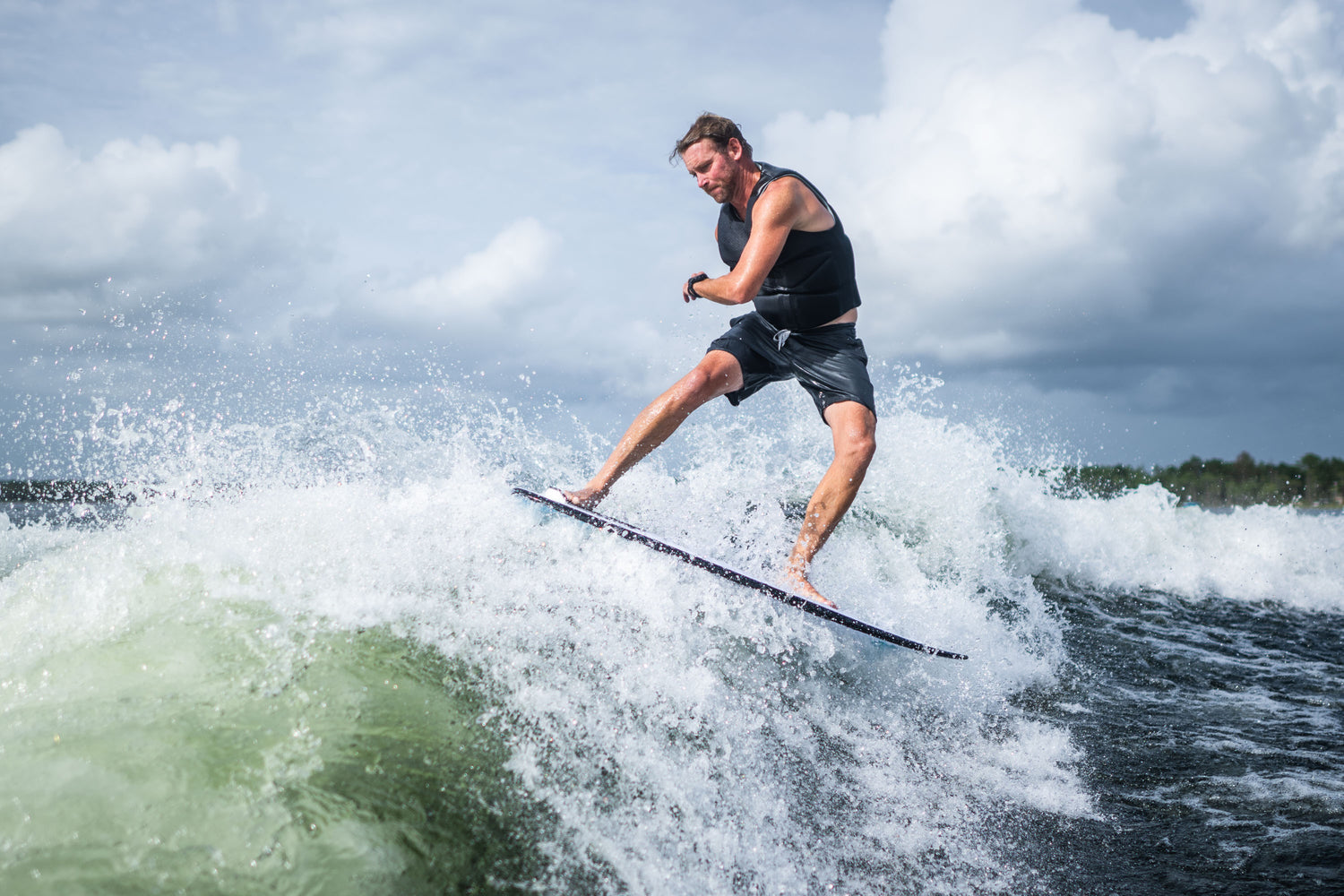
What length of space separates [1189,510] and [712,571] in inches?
478

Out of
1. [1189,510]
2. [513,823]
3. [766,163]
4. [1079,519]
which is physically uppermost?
[1189,510]

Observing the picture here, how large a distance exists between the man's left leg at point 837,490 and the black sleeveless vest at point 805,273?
0.61m

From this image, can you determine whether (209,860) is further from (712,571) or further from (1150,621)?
(1150,621)

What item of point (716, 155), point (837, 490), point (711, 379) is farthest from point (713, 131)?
point (837, 490)

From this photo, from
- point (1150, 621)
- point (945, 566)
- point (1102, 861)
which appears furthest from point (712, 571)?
point (1150, 621)

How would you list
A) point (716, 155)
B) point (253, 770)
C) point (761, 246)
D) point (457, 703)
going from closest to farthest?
point (253, 770), point (457, 703), point (761, 246), point (716, 155)

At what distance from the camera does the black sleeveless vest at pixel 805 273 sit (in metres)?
4.14

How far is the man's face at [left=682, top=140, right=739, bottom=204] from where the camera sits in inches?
157

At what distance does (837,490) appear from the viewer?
3.99 m

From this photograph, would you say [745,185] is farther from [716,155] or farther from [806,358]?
[806,358]

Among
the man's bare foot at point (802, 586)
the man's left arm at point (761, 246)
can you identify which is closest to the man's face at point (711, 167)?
the man's left arm at point (761, 246)

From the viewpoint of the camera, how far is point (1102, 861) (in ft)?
8.83

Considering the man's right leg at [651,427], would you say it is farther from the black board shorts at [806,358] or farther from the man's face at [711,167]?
the man's face at [711,167]

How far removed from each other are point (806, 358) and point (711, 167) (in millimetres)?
1184
